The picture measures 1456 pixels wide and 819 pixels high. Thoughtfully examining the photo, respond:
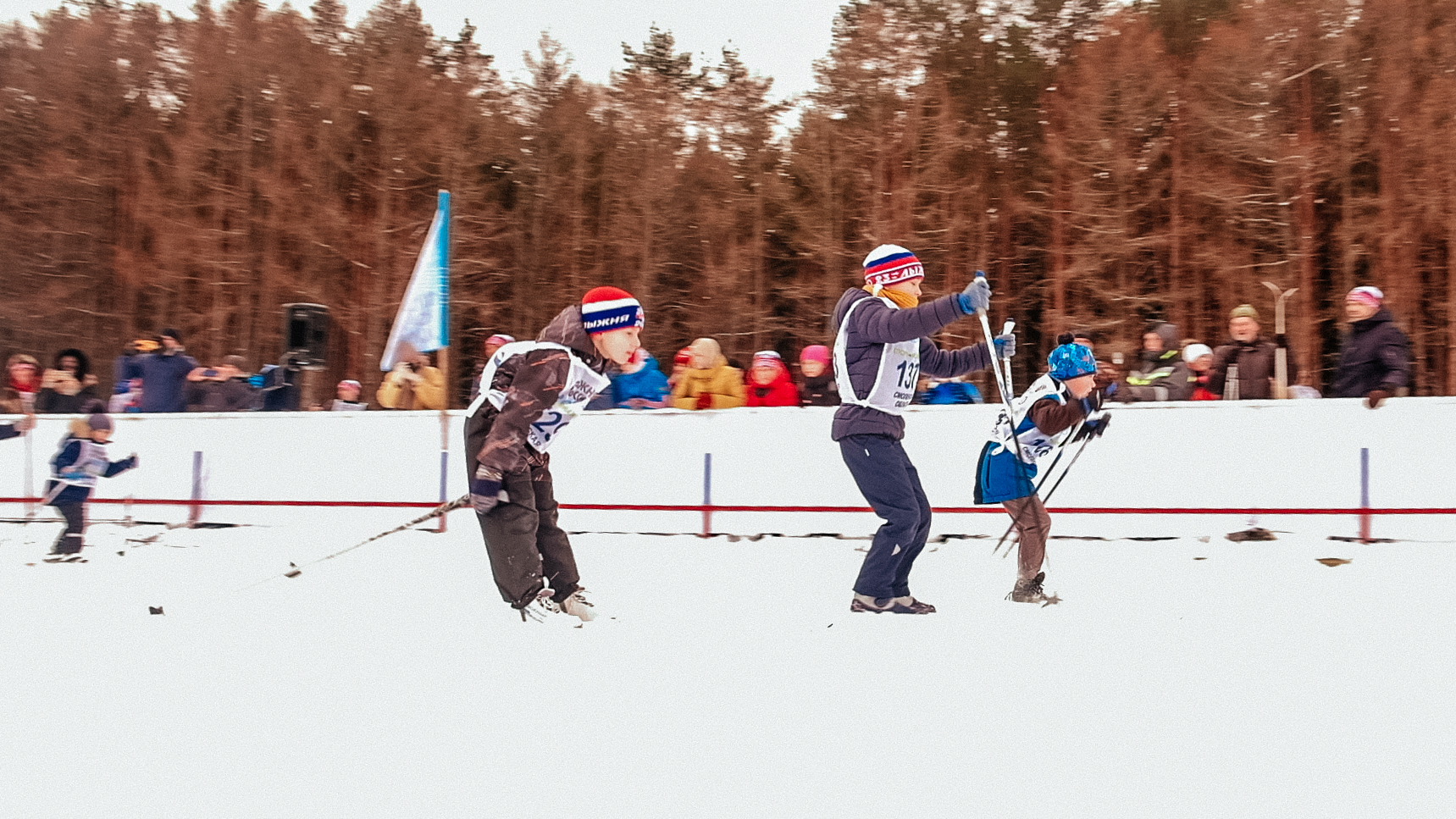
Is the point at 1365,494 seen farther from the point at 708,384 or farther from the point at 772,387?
the point at 708,384

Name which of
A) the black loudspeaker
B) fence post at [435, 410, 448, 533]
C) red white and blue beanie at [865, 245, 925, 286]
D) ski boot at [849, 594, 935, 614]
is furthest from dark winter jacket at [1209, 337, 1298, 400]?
the black loudspeaker

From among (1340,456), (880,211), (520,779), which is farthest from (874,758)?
(880,211)

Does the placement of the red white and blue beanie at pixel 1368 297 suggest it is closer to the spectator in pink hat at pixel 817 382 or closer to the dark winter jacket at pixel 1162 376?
the dark winter jacket at pixel 1162 376

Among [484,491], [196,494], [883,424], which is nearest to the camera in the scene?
[484,491]

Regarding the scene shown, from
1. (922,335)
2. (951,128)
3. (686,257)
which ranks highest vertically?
(951,128)

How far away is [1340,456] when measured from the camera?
740cm

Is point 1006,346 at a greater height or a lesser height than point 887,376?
greater

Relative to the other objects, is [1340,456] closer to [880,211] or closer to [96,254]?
[880,211]

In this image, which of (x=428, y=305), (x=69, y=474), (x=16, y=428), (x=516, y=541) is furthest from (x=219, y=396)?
(x=516, y=541)

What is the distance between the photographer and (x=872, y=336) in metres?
5.04

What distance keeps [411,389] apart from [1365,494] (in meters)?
7.17

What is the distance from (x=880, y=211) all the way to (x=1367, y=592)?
13.5 meters

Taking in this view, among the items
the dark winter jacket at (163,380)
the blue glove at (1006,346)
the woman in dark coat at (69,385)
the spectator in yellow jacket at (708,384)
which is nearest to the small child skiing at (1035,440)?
the blue glove at (1006,346)

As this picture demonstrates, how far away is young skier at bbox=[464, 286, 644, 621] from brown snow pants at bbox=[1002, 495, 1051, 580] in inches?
80.4
